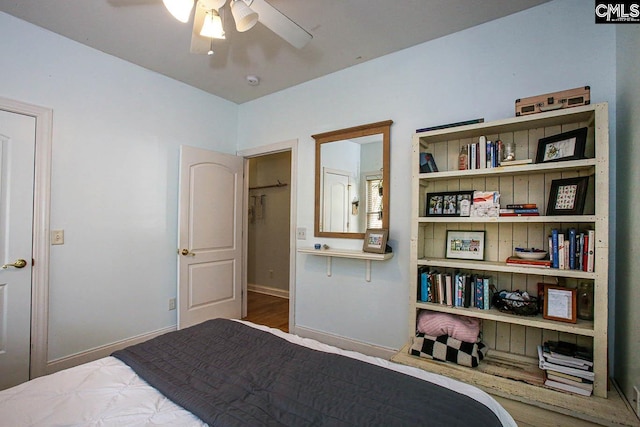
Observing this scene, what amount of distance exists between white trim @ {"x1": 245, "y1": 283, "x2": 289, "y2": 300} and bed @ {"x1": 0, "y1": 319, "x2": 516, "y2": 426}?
349cm

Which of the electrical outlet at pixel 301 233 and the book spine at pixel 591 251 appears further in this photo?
the electrical outlet at pixel 301 233

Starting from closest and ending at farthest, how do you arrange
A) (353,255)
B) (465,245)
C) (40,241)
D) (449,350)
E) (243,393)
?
(243,393) → (449,350) → (465,245) → (40,241) → (353,255)

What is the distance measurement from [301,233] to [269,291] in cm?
233

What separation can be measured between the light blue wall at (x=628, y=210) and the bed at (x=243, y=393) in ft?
3.08

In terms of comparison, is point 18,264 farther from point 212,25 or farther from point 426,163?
point 426,163

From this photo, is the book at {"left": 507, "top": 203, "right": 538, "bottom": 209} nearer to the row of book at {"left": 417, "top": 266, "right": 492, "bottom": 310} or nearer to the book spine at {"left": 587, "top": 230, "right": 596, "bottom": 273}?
the book spine at {"left": 587, "top": 230, "right": 596, "bottom": 273}

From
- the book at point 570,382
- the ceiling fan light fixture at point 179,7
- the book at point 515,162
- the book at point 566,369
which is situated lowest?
the book at point 570,382

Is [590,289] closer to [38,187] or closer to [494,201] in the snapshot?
[494,201]

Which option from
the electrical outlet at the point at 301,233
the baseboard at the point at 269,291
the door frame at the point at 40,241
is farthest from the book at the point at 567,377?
the baseboard at the point at 269,291

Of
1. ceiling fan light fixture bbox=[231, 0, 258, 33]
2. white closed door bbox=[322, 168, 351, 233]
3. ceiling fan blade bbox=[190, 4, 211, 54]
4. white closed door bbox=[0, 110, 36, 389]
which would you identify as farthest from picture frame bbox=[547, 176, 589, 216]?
white closed door bbox=[0, 110, 36, 389]

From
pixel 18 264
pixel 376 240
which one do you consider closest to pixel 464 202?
pixel 376 240

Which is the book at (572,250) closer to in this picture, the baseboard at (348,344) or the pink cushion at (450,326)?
the pink cushion at (450,326)

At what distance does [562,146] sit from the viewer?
5.88ft

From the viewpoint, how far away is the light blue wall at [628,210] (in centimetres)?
150
